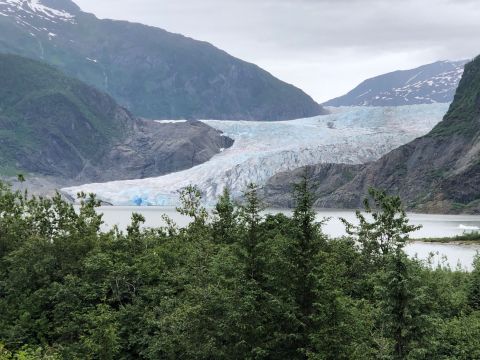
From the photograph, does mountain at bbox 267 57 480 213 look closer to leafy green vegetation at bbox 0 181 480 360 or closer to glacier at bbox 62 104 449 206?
glacier at bbox 62 104 449 206

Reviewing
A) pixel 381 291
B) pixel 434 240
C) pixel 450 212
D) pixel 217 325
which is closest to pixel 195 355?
pixel 217 325

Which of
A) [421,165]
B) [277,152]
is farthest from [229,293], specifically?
[421,165]

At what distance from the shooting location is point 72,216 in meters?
40.6

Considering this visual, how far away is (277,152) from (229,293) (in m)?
144

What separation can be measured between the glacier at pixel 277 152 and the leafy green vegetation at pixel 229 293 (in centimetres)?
11841

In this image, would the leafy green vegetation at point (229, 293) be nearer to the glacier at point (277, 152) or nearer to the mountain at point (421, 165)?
the glacier at point (277, 152)

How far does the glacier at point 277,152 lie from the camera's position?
550ft

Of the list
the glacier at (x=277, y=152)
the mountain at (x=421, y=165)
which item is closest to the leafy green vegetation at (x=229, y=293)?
the glacier at (x=277, y=152)

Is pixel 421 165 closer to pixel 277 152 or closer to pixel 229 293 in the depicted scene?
pixel 277 152

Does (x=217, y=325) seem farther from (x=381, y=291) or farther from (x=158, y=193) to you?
(x=158, y=193)

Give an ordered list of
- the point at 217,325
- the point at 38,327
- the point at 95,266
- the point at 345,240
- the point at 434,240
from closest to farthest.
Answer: the point at 217,325 < the point at 38,327 < the point at 95,266 < the point at 345,240 < the point at 434,240

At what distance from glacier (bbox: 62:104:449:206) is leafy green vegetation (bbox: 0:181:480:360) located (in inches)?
4662

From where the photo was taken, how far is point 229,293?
2475 centimetres

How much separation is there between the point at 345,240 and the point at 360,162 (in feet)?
502
